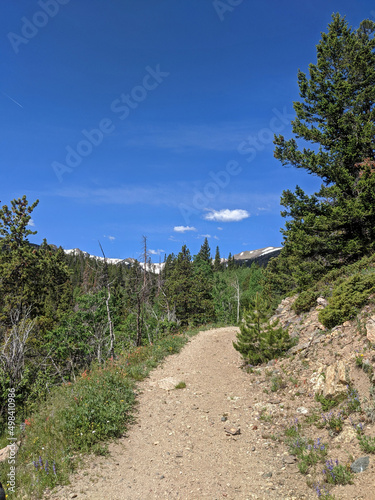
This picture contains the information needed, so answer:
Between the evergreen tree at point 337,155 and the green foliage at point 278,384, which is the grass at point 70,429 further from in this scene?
the evergreen tree at point 337,155

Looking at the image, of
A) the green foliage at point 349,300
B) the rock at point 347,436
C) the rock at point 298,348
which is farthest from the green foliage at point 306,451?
the green foliage at point 349,300

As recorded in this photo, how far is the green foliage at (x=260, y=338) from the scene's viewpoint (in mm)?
10258

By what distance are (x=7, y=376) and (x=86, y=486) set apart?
24.9 ft

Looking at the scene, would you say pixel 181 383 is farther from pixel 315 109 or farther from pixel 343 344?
pixel 315 109

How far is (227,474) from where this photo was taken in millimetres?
5910

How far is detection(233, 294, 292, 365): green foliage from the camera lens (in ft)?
33.7

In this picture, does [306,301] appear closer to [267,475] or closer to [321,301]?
[321,301]

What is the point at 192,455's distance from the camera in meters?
6.60

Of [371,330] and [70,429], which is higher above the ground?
[371,330]

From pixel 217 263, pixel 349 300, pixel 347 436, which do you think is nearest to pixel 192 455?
pixel 347 436

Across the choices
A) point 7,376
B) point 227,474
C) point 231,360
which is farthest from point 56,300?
point 227,474

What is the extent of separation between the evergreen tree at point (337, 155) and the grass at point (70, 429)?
11.3m

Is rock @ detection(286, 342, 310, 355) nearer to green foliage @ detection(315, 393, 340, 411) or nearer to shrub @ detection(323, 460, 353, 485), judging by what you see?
green foliage @ detection(315, 393, 340, 411)

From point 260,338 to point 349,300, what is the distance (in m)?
3.34
